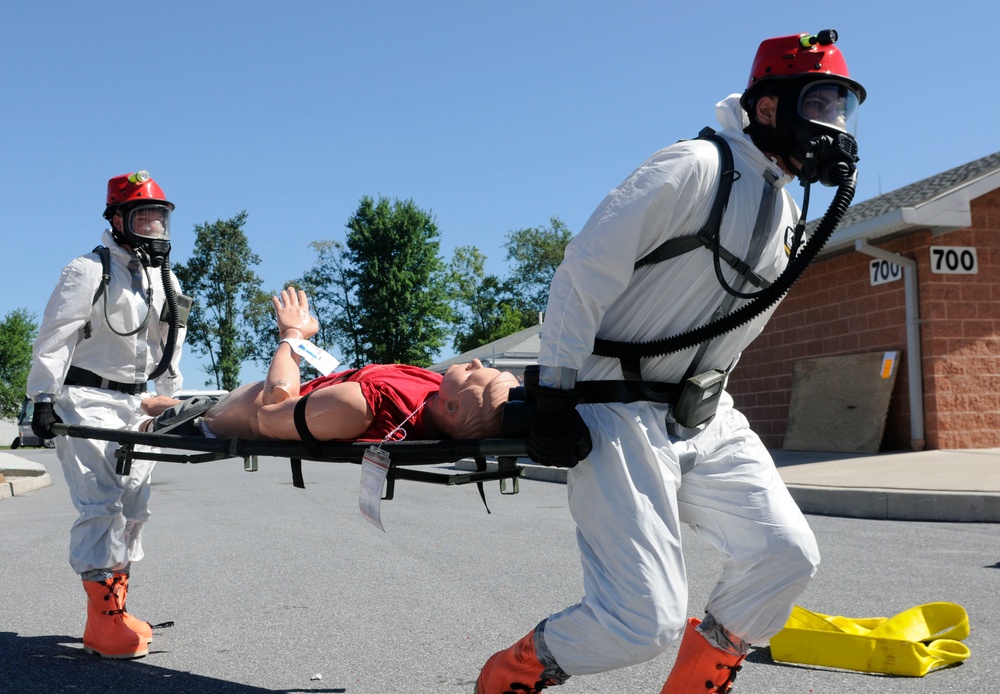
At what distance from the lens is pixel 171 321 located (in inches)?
199

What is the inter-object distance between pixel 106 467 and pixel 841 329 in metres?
12.6

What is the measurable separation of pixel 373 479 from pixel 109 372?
217 centimetres

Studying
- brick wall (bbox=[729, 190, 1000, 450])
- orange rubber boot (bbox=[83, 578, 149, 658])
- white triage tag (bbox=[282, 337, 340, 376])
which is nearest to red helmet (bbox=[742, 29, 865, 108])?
white triage tag (bbox=[282, 337, 340, 376])

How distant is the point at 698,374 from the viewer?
9.91 ft

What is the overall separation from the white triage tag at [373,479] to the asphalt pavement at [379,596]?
33.9 inches

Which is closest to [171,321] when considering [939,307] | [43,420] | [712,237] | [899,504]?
[43,420]

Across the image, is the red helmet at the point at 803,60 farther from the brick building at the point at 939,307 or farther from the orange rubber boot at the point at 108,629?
the brick building at the point at 939,307

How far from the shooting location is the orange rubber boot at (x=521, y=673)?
297 cm

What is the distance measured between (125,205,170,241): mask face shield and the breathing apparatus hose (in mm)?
2730

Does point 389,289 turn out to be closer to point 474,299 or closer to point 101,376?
point 474,299

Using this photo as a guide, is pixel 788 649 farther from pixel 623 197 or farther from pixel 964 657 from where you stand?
pixel 623 197

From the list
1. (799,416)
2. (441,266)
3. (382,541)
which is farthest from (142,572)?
(441,266)

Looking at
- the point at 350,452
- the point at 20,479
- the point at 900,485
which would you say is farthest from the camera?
the point at 20,479

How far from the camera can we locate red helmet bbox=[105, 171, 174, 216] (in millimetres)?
4781
